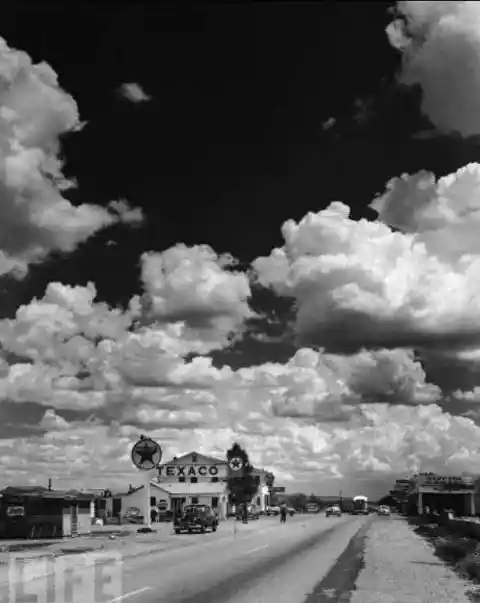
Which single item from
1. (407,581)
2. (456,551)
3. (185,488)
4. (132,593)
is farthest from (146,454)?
(185,488)

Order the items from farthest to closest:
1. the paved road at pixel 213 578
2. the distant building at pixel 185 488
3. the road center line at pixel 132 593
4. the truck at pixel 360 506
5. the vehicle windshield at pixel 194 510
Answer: the truck at pixel 360 506
the distant building at pixel 185 488
the vehicle windshield at pixel 194 510
the paved road at pixel 213 578
the road center line at pixel 132 593

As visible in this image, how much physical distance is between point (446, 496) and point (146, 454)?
12156 centimetres

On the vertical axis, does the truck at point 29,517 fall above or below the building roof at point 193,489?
below

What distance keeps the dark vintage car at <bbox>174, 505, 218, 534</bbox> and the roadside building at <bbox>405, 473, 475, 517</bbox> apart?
92452mm

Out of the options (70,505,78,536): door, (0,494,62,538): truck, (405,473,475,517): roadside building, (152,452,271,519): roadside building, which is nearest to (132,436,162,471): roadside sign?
(0,494,62,538): truck

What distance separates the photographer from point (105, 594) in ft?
52.6

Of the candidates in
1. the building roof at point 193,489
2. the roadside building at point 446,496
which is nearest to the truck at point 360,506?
the roadside building at point 446,496

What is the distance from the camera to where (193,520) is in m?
51.1

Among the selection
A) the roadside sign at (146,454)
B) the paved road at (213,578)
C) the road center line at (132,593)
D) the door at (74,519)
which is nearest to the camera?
the road center line at (132,593)

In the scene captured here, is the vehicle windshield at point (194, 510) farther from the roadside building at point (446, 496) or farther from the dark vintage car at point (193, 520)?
the roadside building at point (446, 496)

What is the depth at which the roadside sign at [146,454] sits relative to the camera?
125 ft

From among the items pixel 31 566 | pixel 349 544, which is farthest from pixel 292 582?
pixel 349 544

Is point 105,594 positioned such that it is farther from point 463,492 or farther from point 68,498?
point 463,492

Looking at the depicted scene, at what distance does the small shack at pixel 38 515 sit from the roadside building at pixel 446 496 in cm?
9822
